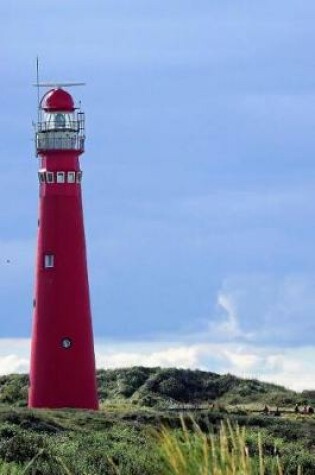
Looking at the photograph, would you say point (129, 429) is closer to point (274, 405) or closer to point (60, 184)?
point (60, 184)

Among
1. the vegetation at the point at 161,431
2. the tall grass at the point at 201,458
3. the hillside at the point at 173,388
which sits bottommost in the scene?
the tall grass at the point at 201,458

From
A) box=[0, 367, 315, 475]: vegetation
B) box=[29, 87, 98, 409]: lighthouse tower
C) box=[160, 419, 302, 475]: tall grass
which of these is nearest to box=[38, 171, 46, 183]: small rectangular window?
box=[29, 87, 98, 409]: lighthouse tower

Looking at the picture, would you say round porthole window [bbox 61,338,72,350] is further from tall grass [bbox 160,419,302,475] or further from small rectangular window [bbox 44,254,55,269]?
tall grass [bbox 160,419,302,475]

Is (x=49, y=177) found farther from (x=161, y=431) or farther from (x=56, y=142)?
(x=161, y=431)

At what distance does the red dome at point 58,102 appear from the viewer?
1757 inches

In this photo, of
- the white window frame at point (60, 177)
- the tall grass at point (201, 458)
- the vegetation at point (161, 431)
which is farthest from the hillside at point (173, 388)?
the tall grass at point (201, 458)

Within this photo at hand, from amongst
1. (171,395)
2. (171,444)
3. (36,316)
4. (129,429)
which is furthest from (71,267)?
(171,444)

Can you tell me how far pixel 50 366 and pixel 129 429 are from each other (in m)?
7.17

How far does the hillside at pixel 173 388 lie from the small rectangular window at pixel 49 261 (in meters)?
12.9

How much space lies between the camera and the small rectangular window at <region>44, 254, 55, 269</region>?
4247 cm

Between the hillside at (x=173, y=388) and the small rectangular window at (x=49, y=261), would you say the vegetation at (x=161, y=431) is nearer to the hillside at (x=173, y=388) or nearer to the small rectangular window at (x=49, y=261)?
the hillside at (x=173, y=388)

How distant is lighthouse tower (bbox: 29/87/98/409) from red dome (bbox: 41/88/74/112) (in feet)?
7.93

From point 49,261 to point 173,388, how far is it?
19.0 metres

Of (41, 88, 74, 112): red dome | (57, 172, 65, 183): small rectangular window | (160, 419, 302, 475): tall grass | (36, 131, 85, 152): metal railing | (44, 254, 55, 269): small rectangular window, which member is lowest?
(160, 419, 302, 475): tall grass
